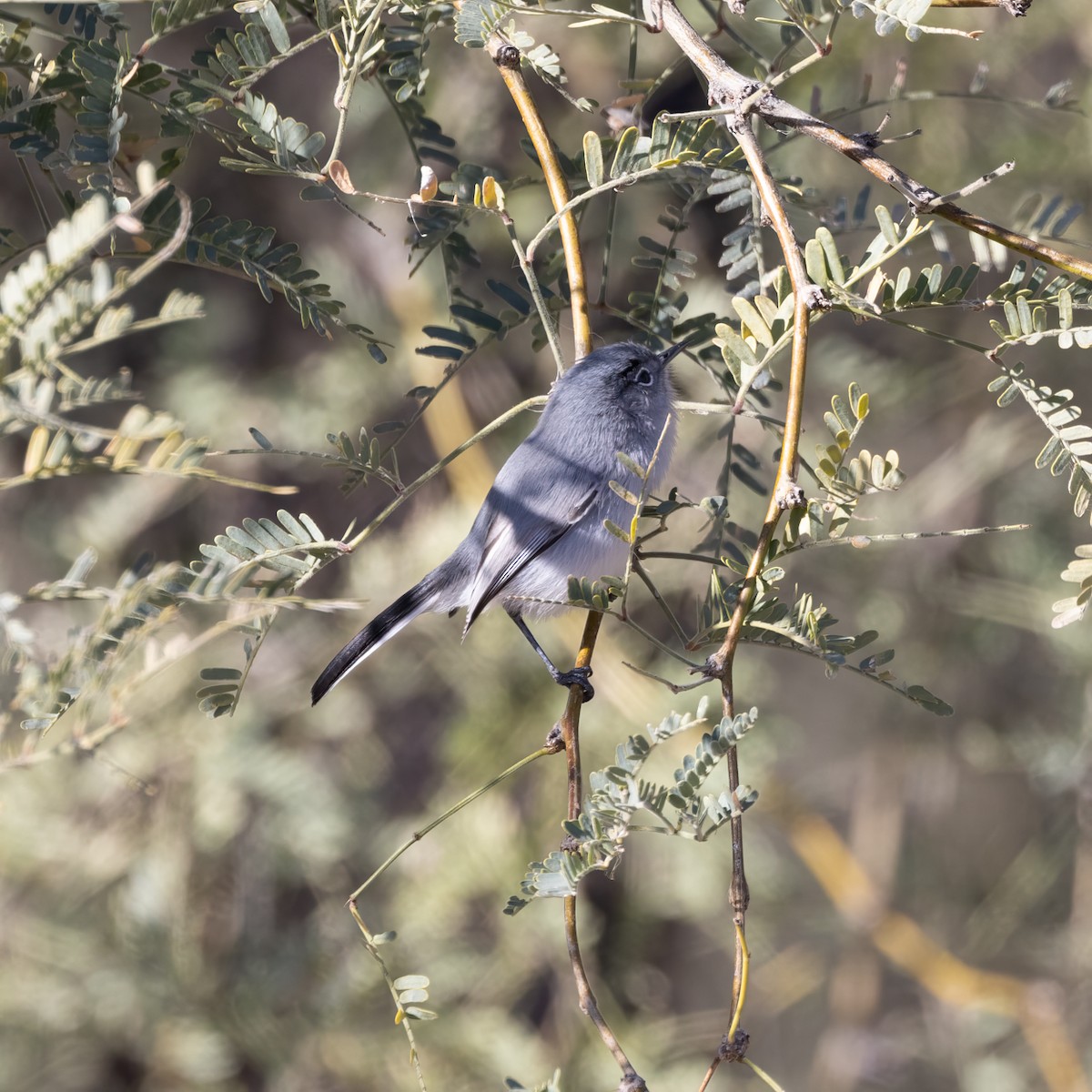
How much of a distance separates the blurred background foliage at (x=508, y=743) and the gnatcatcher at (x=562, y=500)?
56 cm

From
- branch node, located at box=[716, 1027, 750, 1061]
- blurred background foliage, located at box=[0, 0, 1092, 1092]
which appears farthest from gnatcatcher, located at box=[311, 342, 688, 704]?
branch node, located at box=[716, 1027, 750, 1061]

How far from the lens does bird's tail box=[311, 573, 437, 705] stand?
6.14ft

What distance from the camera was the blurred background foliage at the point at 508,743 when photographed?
9.36 feet

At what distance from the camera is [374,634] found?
1.96m

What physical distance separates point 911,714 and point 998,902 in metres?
0.60

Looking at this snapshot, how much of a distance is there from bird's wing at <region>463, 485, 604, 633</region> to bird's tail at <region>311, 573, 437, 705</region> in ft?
0.33

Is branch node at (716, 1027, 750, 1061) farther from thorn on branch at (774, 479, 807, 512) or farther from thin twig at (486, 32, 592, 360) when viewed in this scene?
thin twig at (486, 32, 592, 360)

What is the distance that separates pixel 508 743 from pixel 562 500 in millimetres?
953

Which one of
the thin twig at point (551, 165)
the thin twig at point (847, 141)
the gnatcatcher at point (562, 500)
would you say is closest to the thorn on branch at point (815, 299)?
the thin twig at point (847, 141)

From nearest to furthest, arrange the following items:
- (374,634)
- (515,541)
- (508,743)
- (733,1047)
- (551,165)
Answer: (733,1047) < (551,165) < (374,634) < (515,541) < (508,743)

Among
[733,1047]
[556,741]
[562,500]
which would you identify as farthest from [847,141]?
[562,500]

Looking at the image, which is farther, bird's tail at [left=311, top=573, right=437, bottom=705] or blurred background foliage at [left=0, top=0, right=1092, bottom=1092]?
blurred background foliage at [left=0, top=0, right=1092, bottom=1092]

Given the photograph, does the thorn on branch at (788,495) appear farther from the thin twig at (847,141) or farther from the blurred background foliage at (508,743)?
the blurred background foliage at (508,743)

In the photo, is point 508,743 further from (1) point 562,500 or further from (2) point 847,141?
(2) point 847,141
